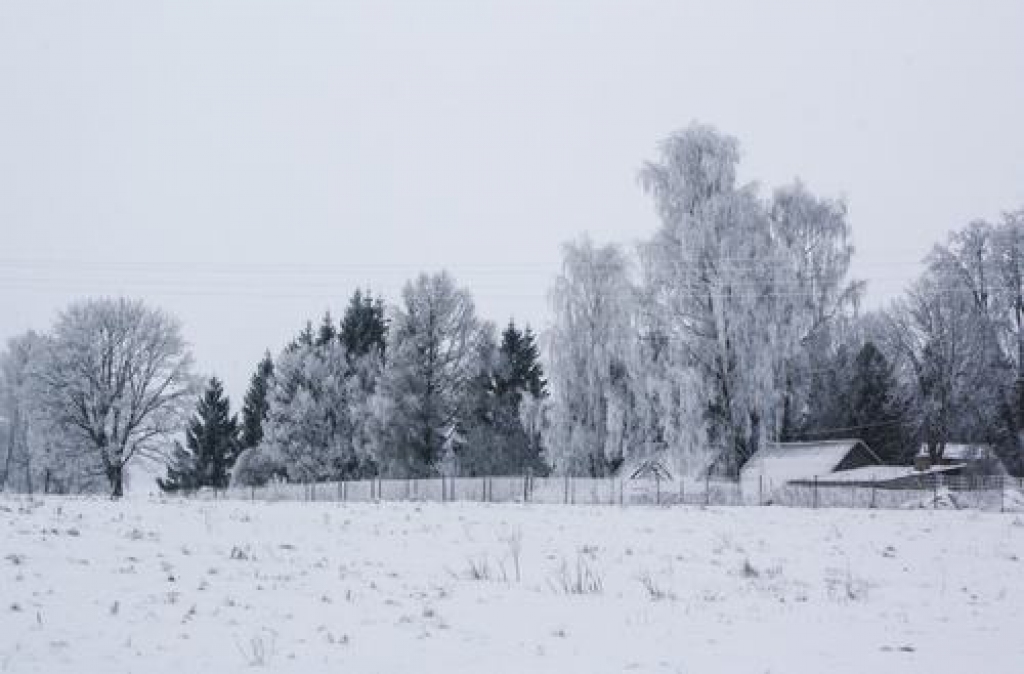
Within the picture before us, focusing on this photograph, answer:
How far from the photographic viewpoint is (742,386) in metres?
39.1

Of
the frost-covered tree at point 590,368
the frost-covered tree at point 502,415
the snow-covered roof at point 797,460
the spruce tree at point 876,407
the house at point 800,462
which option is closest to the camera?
the house at point 800,462

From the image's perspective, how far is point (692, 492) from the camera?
123 feet

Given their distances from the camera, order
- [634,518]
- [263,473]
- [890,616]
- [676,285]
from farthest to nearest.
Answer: [263,473]
[676,285]
[634,518]
[890,616]

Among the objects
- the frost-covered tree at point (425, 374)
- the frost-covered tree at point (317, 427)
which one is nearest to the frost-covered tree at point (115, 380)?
the frost-covered tree at point (317, 427)

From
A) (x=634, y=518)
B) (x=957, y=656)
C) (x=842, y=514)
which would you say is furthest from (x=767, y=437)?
(x=957, y=656)

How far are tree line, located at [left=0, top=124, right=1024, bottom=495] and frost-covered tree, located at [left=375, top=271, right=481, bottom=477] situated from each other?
110 millimetres

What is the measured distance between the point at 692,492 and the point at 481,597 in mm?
26338

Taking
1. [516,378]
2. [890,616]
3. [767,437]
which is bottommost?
[890,616]

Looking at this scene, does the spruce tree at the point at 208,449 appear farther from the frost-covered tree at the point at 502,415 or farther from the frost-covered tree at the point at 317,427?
the frost-covered tree at the point at 502,415

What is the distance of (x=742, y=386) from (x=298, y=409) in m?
26.8

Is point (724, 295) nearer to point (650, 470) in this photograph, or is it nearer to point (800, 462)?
point (800, 462)

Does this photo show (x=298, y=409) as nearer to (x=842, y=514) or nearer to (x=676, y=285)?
(x=676, y=285)

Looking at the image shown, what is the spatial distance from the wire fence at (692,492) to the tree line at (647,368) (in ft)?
9.22

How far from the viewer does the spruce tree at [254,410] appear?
7069 centimetres
